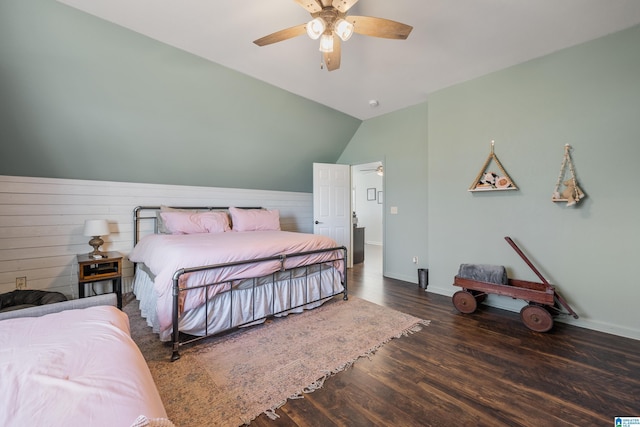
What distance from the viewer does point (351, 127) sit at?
5.16m

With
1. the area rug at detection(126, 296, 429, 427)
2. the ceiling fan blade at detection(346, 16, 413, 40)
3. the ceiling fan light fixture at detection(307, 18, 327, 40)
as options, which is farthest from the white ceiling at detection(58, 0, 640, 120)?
the area rug at detection(126, 296, 429, 427)

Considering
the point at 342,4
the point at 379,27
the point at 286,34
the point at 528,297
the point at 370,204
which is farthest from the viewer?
the point at 370,204

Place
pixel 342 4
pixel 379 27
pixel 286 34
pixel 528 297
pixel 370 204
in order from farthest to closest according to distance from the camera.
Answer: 1. pixel 370 204
2. pixel 528 297
3. pixel 286 34
4. pixel 379 27
5. pixel 342 4

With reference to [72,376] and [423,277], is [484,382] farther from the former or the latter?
[72,376]

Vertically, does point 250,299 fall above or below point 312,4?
below

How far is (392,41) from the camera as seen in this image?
2641 mm

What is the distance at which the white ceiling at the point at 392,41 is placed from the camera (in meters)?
2.22

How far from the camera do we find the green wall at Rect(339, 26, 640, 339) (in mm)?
2582

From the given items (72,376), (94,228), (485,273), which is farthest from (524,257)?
(94,228)

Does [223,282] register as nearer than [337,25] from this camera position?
No

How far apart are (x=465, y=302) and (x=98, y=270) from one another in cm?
428

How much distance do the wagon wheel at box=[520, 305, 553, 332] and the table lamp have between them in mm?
4719

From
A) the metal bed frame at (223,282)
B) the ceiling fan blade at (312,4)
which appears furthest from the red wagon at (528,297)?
the ceiling fan blade at (312,4)

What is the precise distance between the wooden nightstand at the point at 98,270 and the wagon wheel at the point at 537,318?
14.4 feet
